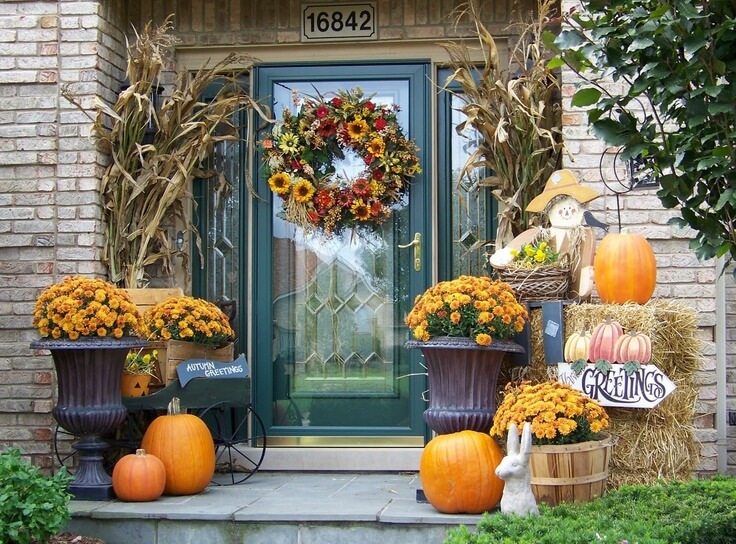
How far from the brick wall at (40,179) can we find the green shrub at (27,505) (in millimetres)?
1474

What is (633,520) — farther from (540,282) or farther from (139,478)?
(139,478)

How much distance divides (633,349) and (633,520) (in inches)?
42.6

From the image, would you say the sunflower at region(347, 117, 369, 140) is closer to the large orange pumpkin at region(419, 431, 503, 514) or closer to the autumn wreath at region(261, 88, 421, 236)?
the autumn wreath at region(261, 88, 421, 236)

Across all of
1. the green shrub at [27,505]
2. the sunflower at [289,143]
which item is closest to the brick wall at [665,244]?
the sunflower at [289,143]

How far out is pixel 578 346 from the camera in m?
4.93

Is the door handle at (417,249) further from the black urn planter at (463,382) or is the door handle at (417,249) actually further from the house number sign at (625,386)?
the house number sign at (625,386)

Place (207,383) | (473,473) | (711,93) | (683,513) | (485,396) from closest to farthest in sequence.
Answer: (711,93) → (683,513) → (473,473) → (485,396) → (207,383)

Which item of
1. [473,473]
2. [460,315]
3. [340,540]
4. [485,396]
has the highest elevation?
[460,315]

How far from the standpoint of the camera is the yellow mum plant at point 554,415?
4.46 m

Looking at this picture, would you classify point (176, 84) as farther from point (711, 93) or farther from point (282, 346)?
point (711, 93)

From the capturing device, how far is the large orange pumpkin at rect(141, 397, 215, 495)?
5.23 metres

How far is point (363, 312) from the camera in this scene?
20.8 feet

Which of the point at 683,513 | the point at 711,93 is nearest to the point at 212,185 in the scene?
the point at 683,513

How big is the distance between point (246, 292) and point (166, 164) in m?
0.92
